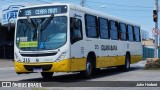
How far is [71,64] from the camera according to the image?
16.2 meters

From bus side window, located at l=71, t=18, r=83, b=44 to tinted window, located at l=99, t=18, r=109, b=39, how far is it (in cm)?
273

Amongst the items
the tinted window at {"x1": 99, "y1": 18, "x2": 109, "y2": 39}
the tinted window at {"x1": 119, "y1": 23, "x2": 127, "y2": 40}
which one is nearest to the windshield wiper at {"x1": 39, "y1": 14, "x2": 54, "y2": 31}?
the tinted window at {"x1": 99, "y1": 18, "x2": 109, "y2": 39}

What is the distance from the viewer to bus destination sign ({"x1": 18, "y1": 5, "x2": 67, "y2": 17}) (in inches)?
654

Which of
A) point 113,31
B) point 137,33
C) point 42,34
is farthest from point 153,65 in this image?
point 42,34

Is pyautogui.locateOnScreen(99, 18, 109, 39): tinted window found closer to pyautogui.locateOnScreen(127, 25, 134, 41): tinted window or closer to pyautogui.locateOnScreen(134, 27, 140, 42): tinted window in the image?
pyautogui.locateOnScreen(127, 25, 134, 41): tinted window

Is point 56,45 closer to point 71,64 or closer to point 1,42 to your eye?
point 71,64

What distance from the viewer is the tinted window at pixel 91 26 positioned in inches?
722

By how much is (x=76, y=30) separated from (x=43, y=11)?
1571 mm

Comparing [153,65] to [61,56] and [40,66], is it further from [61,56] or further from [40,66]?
[40,66]

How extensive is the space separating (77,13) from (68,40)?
5.40ft

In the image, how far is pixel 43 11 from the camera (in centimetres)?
1686

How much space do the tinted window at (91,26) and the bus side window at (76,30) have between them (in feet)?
2.99

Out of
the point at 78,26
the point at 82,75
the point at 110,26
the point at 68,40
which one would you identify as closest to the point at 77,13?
the point at 78,26

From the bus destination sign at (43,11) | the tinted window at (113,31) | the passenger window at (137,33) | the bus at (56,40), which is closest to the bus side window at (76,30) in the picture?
the bus at (56,40)
